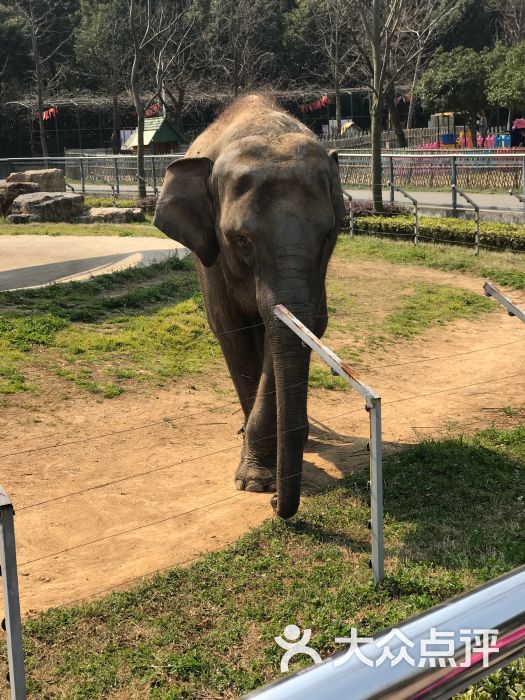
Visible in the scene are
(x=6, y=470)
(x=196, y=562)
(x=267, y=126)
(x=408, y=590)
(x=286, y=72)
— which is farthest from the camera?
(x=286, y=72)

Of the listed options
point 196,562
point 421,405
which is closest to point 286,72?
point 421,405

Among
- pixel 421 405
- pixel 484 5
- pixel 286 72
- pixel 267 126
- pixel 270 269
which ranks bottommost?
pixel 421 405

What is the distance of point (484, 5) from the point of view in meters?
50.7

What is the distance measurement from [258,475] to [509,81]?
29077 millimetres

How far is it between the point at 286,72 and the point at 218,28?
16.7 feet

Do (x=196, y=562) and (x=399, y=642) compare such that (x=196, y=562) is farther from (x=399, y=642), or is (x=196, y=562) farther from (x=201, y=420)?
(x=399, y=642)

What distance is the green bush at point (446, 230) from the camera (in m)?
16.8

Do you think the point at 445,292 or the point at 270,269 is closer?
the point at 270,269

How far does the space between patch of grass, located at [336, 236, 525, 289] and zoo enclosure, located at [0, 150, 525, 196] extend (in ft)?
14.1

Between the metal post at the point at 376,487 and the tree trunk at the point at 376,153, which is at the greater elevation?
the tree trunk at the point at 376,153

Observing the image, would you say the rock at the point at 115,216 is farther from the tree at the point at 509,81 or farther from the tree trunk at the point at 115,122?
the tree trunk at the point at 115,122

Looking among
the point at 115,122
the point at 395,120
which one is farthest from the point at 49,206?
the point at 115,122

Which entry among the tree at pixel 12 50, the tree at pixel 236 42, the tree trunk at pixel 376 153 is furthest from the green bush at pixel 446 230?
the tree at pixel 12 50

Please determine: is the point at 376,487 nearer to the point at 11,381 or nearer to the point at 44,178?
the point at 11,381
